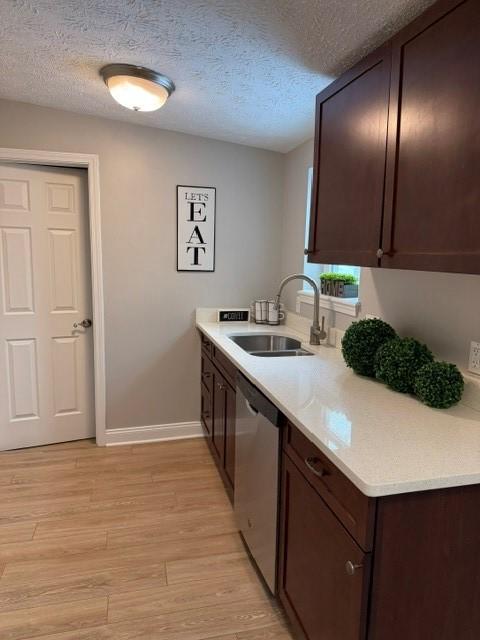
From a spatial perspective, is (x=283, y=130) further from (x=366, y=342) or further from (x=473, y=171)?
(x=473, y=171)

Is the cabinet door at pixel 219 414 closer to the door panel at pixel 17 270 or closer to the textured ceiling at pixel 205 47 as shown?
the door panel at pixel 17 270

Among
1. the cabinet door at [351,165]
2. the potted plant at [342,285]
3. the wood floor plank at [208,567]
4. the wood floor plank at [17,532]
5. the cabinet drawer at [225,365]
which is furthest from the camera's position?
the potted plant at [342,285]

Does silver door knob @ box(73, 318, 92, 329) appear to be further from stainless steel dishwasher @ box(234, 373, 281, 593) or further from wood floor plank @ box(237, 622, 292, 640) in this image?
wood floor plank @ box(237, 622, 292, 640)

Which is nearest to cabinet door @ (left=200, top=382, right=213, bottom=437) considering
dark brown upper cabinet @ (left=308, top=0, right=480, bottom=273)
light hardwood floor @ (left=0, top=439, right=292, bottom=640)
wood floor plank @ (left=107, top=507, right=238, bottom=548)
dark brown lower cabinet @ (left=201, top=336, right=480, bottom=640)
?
light hardwood floor @ (left=0, top=439, right=292, bottom=640)

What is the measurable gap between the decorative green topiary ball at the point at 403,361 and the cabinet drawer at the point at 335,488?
463 mm

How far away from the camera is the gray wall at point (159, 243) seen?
2.90 metres

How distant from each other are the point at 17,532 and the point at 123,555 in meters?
0.61

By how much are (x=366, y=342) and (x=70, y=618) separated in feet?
5.43

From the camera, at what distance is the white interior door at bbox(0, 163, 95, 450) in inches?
113

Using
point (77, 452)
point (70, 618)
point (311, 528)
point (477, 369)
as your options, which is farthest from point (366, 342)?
point (77, 452)

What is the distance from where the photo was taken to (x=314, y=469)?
4.21 ft

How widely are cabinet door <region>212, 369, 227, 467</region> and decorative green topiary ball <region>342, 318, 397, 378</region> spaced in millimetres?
863

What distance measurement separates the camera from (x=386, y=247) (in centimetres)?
150

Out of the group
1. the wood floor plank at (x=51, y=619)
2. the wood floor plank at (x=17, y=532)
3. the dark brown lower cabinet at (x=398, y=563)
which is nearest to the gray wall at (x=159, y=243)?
the wood floor plank at (x=17, y=532)
